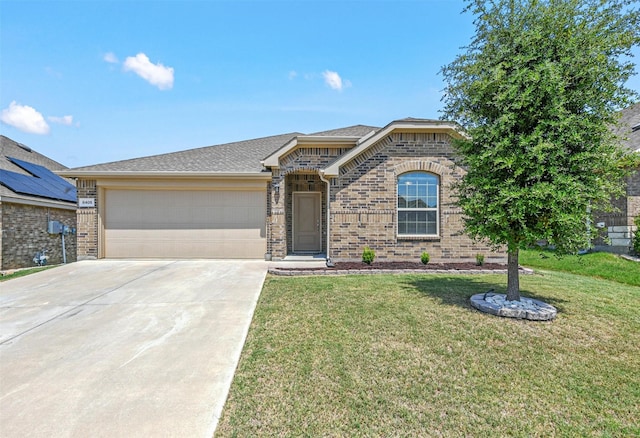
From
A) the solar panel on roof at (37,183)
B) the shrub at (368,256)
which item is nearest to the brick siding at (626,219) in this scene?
the shrub at (368,256)

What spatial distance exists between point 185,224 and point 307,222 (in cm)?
445

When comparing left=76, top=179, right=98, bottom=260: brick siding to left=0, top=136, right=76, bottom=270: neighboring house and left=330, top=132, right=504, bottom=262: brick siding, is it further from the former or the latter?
left=330, top=132, right=504, bottom=262: brick siding

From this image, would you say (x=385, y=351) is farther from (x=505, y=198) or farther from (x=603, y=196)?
(x=603, y=196)

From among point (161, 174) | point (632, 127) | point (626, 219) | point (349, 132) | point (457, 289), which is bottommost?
point (457, 289)

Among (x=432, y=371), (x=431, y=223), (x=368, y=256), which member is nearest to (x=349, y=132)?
(x=431, y=223)

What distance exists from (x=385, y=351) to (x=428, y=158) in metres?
7.12

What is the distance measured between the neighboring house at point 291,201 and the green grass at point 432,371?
13.1ft

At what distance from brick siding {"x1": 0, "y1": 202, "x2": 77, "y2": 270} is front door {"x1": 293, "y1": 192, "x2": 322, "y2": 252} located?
10.4m

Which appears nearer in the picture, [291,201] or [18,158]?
[291,201]

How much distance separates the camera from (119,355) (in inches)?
144

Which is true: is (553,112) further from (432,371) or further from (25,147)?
(25,147)

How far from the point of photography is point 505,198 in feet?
15.0

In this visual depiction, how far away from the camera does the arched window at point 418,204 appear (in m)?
9.40

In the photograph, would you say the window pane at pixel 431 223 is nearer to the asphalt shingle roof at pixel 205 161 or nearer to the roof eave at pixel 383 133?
the roof eave at pixel 383 133
